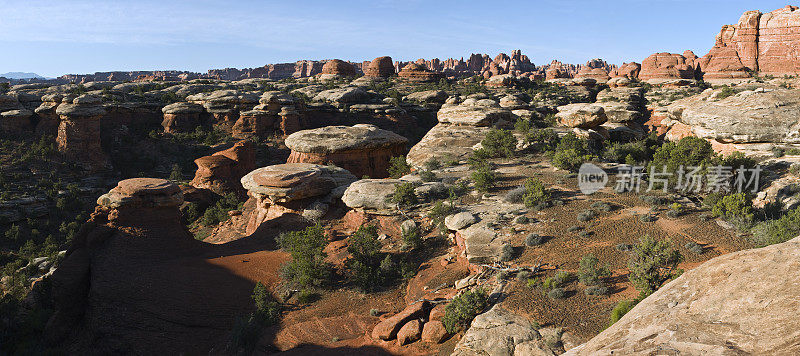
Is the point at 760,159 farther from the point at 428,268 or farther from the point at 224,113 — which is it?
the point at 224,113

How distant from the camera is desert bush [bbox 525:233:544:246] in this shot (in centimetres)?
1248

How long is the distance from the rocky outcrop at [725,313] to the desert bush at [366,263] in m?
8.60

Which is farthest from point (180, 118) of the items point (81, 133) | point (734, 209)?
point (734, 209)

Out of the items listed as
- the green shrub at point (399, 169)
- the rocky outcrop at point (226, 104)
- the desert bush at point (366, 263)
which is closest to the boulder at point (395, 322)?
the desert bush at point (366, 263)

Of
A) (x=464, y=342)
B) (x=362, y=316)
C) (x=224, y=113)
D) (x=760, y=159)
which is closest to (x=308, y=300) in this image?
(x=362, y=316)

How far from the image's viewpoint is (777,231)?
1055 centimetres

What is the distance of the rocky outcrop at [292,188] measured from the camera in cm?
1869

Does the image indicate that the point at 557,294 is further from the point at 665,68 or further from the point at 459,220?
the point at 665,68

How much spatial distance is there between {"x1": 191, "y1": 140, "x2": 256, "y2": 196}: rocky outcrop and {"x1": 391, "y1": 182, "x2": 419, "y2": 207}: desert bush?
1666cm

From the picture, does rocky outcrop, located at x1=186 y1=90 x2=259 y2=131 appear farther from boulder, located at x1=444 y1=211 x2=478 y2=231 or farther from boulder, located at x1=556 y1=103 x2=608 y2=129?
boulder, located at x1=444 y1=211 x2=478 y2=231

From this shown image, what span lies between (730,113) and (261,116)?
133 feet

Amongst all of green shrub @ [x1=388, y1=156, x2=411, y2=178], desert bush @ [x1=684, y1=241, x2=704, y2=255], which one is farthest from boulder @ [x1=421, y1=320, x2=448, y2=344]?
green shrub @ [x1=388, y1=156, x2=411, y2=178]

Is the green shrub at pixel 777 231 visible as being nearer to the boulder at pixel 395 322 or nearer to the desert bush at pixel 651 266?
the desert bush at pixel 651 266

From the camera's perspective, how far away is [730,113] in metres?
21.6
